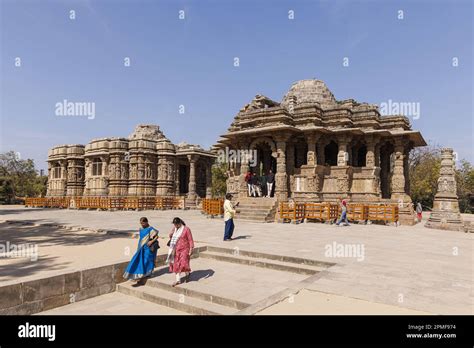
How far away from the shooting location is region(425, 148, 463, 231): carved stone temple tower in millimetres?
13414

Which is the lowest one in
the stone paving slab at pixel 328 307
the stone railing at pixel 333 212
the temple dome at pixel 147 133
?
the stone paving slab at pixel 328 307

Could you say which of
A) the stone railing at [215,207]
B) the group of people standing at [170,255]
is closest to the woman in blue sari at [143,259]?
the group of people standing at [170,255]

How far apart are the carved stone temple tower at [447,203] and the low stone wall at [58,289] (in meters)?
13.6

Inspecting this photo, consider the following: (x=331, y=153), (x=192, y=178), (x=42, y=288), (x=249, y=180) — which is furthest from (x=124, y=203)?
(x=42, y=288)

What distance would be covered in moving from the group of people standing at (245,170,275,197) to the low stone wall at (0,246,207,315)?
12366 millimetres

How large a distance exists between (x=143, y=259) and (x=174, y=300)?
1274 mm

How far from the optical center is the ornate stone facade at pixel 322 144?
58.5 ft

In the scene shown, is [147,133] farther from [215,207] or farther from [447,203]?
[447,203]

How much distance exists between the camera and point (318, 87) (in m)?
22.9

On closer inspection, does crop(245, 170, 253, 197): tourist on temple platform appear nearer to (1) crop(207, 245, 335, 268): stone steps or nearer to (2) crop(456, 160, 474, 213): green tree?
(1) crop(207, 245, 335, 268): stone steps

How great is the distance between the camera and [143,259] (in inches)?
247

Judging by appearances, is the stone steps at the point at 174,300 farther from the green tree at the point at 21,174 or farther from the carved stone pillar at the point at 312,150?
the green tree at the point at 21,174
